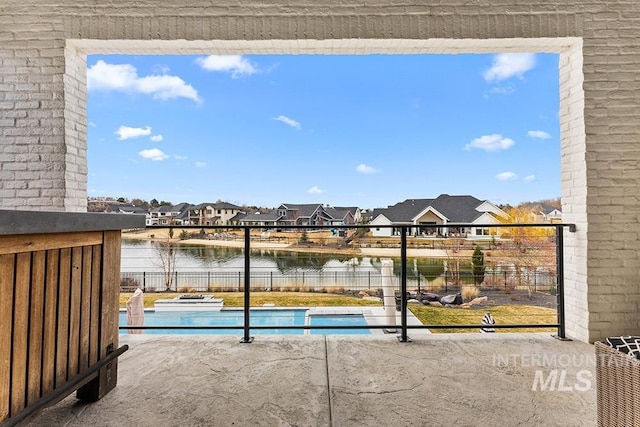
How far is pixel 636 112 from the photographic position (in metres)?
2.54

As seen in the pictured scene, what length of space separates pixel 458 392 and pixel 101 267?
2.04 meters

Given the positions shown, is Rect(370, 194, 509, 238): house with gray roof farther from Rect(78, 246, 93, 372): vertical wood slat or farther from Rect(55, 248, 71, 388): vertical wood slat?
Rect(55, 248, 71, 388): vertical wood slat

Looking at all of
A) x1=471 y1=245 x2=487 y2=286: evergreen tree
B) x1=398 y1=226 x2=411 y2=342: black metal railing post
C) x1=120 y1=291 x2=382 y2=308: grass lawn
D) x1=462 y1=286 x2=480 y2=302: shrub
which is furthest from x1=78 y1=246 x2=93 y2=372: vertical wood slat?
x1=462 y1=286 x2=480 y2=302: shrub

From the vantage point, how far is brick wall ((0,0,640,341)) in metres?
2.52

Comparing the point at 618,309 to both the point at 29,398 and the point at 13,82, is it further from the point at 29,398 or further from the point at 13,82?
the point at 13,82

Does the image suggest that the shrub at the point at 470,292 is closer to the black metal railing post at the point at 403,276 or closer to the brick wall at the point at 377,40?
the brick wall at the point at 377,40

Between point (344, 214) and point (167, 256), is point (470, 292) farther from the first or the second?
point (167, 256)

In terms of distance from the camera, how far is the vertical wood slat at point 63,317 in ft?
4.71

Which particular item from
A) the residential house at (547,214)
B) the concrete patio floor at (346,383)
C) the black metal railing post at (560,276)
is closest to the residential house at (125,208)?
the concrete patio floor at (346,383)

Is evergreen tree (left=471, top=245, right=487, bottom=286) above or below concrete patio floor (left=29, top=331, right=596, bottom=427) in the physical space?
above

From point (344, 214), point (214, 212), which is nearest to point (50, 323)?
point (214, 212)

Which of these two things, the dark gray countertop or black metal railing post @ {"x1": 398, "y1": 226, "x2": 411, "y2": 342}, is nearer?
the dark gray countertop

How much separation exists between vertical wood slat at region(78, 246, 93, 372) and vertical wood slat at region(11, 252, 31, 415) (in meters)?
0.30

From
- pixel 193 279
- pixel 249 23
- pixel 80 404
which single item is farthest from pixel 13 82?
pixel 193 279
